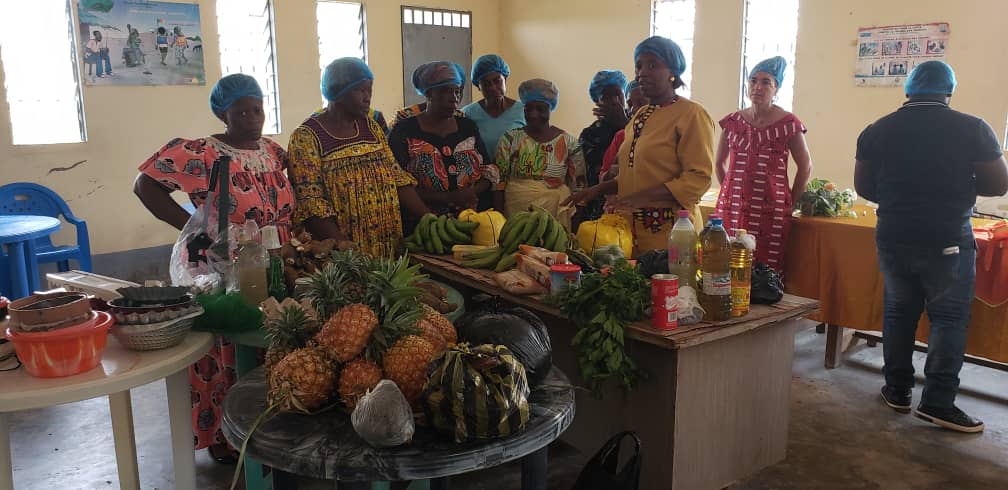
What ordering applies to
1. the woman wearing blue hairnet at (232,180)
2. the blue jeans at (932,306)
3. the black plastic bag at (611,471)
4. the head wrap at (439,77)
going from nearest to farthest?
1. the black plastic bag at (611,471)
2. the woman wearing blue hairnet at (232,180)
3. the blue jeans at (932,306)
4. the head wrap at (439,77)

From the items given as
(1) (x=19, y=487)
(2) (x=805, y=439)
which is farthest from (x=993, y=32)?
(1) (x=19, y=487)

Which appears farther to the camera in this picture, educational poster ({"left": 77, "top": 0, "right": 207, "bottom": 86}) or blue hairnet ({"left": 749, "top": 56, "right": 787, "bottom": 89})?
educational poster ({"left": 77, "top": 0, "right": 207, "bottom": 86})

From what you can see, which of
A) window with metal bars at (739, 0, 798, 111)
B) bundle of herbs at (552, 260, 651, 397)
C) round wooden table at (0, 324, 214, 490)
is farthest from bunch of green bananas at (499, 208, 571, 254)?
window with metal bars at (739, 0, 798, 111)

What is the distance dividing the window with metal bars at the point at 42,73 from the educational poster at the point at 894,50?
6.87m

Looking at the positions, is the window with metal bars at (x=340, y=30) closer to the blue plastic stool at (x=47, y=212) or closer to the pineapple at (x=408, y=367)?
the blue plastic stool at (x=47, y=212)

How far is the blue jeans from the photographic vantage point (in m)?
3.53

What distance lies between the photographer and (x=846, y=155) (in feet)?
20.2

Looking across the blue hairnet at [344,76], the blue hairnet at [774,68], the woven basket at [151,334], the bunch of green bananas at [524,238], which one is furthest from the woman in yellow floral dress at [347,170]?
the blue hairnet at [774,68]

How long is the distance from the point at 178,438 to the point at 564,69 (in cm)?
738

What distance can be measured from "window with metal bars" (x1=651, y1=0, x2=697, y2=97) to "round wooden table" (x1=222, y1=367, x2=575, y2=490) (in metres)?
6.17

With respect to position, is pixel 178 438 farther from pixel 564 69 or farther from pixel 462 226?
pixel 564 69

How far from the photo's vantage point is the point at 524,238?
3.28 meters

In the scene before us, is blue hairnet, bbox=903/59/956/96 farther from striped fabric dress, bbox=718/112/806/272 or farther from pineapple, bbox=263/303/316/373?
pineapple, bbox=263/303/316/373

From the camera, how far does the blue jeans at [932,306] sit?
139 inches
